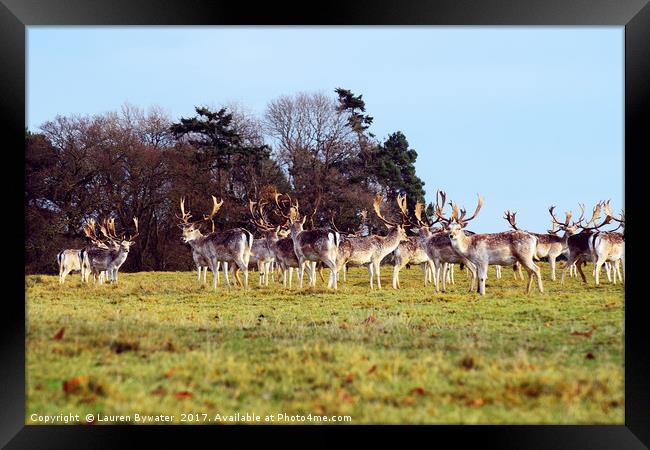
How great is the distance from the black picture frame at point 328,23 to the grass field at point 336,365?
0.79ft

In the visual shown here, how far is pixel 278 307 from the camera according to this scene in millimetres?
13289

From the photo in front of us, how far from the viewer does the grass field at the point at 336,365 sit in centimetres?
614

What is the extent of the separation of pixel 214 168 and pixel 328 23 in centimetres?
2452

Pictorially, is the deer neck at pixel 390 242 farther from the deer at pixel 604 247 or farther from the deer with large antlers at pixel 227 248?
the deer at pixel 604 247

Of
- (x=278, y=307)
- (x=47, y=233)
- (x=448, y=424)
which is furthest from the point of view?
(x=47, y=233)

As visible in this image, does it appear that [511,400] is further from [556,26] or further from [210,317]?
[210,317]

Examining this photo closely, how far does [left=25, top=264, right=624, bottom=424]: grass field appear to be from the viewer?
20.1 ft

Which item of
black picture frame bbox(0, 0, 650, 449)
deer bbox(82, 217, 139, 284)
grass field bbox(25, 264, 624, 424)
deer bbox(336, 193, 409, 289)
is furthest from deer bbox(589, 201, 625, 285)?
deer bbox(82, 217, 139, 284)

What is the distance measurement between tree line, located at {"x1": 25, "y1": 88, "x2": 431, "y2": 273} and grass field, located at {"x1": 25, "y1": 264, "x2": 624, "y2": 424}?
1878 centimetres

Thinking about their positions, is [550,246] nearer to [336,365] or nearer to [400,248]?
[400,248]

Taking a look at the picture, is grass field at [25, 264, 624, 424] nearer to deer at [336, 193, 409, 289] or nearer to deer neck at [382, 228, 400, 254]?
deer at [336, 193, 409, 289]

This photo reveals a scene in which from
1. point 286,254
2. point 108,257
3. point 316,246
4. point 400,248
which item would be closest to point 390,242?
point 400,248
